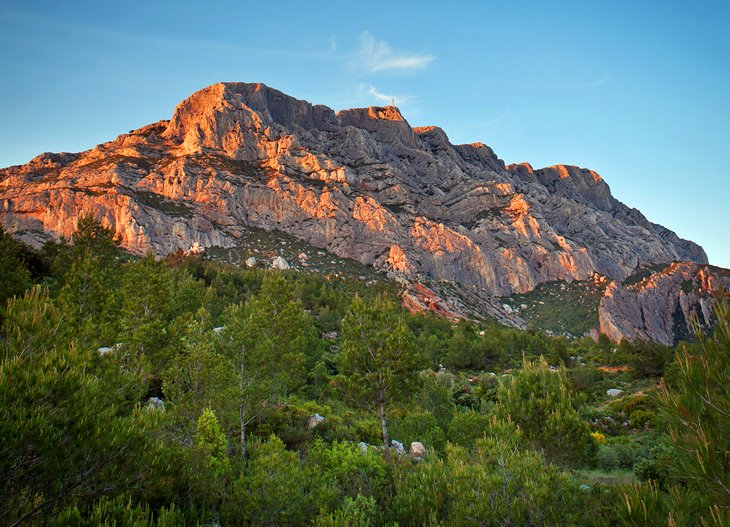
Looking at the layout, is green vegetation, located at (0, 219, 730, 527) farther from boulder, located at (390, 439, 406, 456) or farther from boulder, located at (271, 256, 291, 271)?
boulder, located at (271, 256, 291, 271)

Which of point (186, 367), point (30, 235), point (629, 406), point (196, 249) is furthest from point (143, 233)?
point (629, 406)

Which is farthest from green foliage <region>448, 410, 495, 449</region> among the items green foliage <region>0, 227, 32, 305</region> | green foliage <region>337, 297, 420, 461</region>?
green foliage <region>0, 227, 32, 305</region>

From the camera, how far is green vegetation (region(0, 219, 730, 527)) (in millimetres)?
6055

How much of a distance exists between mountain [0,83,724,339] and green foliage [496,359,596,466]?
77.3 metres

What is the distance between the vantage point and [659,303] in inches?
4685

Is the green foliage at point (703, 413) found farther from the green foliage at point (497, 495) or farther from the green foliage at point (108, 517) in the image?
the green foliage at point (108, 517)

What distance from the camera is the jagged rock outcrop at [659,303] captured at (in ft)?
347

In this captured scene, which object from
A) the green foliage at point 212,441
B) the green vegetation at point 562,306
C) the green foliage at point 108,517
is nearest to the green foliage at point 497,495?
the green foliage at point 212,441

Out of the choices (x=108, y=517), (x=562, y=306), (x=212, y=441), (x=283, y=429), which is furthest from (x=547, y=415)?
(x=562, y=306)

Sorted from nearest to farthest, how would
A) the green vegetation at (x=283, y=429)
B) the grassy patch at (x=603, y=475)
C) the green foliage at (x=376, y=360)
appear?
the green vegetation at (x=283, y=429) → the green foliage at (x=376, y=360) → the grassy patch at (x=603, y=475)

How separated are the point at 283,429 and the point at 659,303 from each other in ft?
444

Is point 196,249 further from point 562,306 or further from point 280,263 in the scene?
point 562,306

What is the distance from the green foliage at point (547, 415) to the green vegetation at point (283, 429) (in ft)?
0.26

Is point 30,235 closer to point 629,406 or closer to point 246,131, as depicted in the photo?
point 246,131
